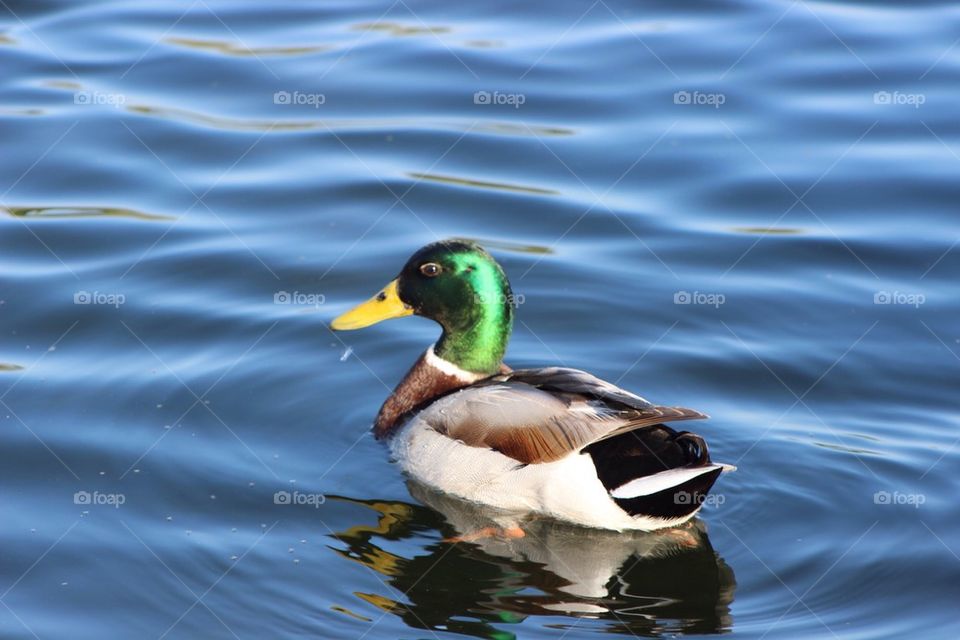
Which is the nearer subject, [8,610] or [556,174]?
[8,610]

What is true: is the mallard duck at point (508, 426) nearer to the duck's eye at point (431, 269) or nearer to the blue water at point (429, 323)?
the duck's eye at point (431, 269)

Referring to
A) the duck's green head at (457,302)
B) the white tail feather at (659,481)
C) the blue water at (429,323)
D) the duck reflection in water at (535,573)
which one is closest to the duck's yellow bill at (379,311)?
the duck's green head at (457,302)

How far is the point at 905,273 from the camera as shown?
954 cm

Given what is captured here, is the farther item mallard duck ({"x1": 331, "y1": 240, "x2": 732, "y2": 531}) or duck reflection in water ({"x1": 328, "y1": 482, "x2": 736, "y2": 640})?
mallard duck ({"x1": 331, "y1": 240, "x2": 732, "y2": 531})

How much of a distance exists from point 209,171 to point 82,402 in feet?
10.6

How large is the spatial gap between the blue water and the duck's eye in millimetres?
904

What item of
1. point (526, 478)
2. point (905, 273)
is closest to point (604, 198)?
point (905, 273)

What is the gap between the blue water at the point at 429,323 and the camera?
653cm

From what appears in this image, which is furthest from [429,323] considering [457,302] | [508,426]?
[508,426]

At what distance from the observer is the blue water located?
6.53 meters

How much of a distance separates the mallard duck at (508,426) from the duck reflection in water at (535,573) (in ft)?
0.40

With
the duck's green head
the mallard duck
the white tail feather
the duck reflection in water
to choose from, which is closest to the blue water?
the duck reflection in water

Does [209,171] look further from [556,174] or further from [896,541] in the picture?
[896,541]

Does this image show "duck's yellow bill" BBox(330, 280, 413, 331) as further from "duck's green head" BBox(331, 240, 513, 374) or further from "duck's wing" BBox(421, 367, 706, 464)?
"duck's wing" BBox(421, 367, 706, 464)
